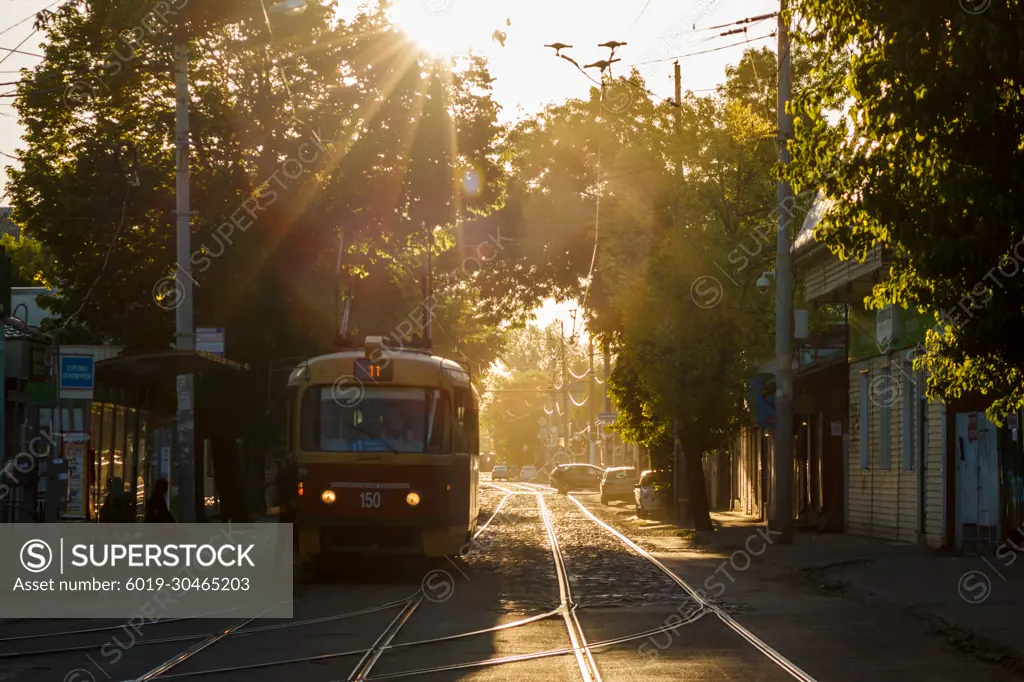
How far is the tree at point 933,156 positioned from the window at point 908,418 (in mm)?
15732

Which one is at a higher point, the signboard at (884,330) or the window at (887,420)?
the signboard at (884,330)

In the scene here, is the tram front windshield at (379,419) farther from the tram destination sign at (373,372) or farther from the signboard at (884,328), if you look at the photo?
the signboard at (884,328)

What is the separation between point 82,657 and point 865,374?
2257 centimetres

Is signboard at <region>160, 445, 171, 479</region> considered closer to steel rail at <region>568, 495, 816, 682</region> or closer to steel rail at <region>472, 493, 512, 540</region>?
steel rail at <region>472, 493, 512, 540</region>

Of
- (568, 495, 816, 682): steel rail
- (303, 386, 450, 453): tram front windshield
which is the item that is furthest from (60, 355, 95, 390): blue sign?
(568, 495, 816, 682): steel rail

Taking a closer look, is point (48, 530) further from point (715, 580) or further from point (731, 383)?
point (731, 383)

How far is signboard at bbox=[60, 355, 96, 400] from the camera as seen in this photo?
70.7 feet

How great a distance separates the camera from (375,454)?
2041 cm

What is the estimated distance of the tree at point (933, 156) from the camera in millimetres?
11141

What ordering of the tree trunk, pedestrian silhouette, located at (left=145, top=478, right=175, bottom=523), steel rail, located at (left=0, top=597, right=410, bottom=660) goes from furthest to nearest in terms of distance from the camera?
the tree trunk → pedestrian silhouette, located at (left=145, top=478, right=175, bottom=523) → steel rail, located at (left=0, top=597, right=410, bottom=660)

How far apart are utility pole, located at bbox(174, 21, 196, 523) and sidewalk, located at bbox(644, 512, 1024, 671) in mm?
8402

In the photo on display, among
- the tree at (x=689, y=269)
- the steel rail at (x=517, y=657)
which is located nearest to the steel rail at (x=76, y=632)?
the steel rail at (x=517, y=657)

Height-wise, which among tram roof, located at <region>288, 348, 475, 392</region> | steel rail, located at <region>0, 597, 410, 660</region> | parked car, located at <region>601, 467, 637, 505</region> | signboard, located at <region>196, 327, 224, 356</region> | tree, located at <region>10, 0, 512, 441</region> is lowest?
steel rail, located at <region>0, 597, 410, 660</region>

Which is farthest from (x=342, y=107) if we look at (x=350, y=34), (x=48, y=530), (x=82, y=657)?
(x=82, y=657)
